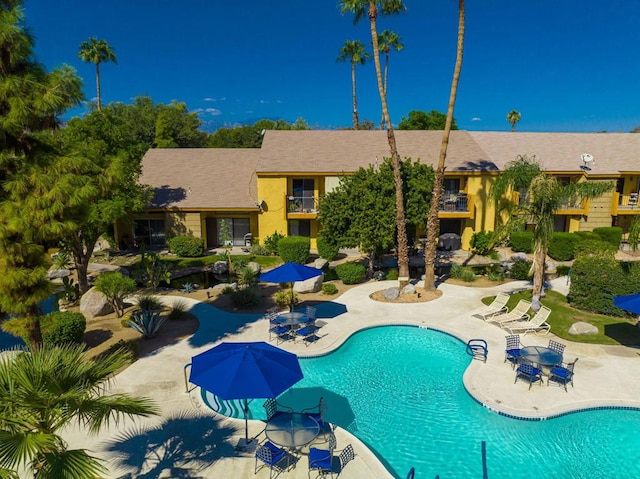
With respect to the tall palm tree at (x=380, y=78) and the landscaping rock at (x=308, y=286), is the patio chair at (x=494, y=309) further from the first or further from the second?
the landscaping rock at (x=308, y=286)

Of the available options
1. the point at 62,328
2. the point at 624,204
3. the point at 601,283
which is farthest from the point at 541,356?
the point at 624,204

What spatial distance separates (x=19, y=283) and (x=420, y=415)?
11150mm

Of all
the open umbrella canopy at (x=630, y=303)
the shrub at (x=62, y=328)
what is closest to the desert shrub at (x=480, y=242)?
the open umbrella canopy at (x=630, y=303)

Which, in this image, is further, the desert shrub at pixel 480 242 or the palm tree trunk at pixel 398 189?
the desert shrub at pixel 480 242

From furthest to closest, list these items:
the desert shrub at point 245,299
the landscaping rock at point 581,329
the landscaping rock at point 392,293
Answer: the landscaping rock at point 392,293, the desert shrub at point 245,299, the landscaping rock at point 581,329

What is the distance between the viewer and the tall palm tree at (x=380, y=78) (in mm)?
20688

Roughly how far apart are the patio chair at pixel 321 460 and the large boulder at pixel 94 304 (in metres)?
13.2

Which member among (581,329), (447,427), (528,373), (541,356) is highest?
(541,356)

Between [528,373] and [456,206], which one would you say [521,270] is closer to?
[456,206]

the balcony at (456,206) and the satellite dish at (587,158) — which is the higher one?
the satellite dish at (587,158)

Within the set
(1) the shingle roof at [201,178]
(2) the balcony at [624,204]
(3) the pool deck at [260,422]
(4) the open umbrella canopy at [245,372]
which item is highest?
(1) the shingle roof at [201,178]

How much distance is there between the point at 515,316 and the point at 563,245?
13.9 meters

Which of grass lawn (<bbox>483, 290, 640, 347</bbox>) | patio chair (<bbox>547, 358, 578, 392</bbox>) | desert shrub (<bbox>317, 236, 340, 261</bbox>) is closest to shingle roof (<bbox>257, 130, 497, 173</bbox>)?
desert shrub (<bbox>317, 236, 340, 261</bbox>)

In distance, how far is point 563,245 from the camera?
28.4 metres
